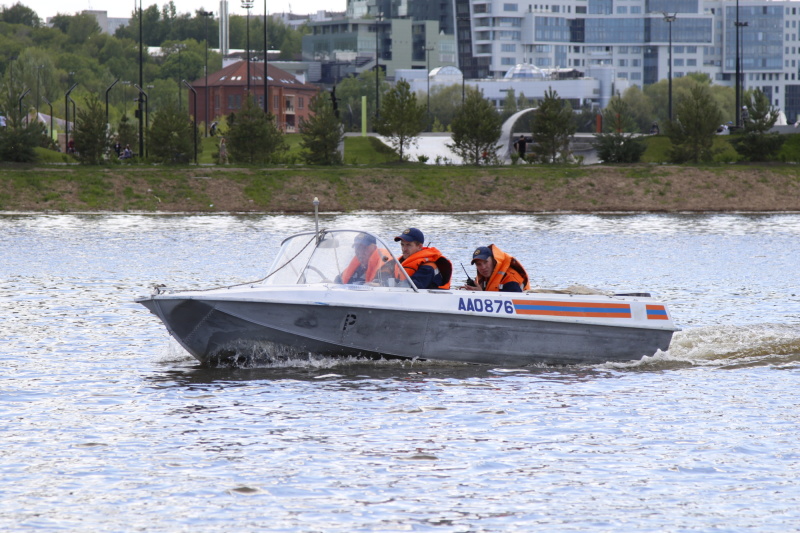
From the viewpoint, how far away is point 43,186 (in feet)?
177

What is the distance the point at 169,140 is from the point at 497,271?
50.9 m

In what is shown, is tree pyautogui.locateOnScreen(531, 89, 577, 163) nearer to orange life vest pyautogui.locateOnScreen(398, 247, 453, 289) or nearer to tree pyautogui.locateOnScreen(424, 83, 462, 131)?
orange life vest pyautogui.locateOnScreen(398, 247, 453, 289)

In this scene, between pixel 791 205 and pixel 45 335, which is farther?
pixel 791 205

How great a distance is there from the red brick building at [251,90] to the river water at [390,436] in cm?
13417

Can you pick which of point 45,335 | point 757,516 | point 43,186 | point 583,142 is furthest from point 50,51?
point 757,516

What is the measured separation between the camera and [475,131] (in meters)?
67.0

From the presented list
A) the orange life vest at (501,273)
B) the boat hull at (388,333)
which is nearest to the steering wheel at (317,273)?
the boat hull at (388,333)

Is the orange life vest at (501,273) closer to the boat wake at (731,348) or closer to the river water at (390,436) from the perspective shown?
the river water at (390,436)

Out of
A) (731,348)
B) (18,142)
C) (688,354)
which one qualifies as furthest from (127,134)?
(688,354)

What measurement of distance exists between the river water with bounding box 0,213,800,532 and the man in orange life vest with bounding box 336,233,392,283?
124cm

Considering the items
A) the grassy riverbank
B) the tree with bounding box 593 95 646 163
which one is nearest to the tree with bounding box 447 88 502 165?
the grassy riverbank

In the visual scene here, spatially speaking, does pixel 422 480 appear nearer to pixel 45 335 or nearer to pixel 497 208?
pixel 45 335

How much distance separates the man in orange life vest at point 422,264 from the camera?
1586 cm

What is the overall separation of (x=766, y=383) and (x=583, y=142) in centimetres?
6701
